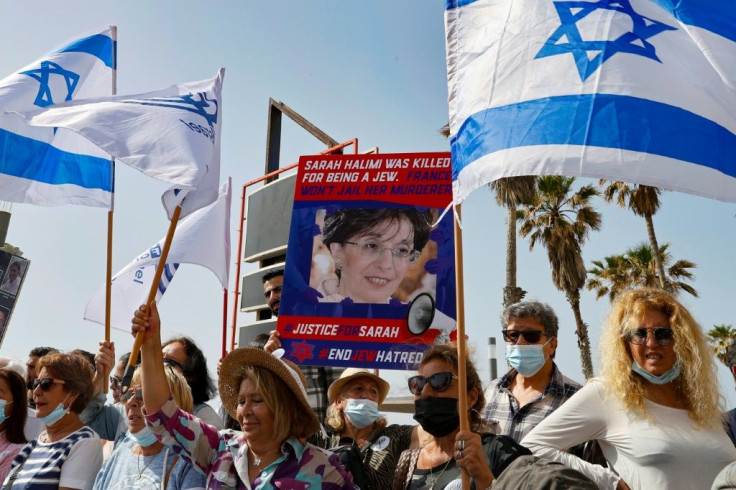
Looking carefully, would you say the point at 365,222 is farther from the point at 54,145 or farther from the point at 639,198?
the point at 639,198

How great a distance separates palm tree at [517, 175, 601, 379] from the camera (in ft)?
79.4

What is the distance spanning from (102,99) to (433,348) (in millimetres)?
2819

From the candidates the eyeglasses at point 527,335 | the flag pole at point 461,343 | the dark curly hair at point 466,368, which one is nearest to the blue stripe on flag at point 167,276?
the eyeglasses at point 527,335

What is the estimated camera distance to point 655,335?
140 inches

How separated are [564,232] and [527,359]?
20396 millimetres

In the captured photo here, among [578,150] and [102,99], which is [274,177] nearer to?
[102,99]

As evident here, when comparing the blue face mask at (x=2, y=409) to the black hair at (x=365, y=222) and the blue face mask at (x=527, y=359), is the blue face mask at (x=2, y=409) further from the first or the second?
the blue face mask at (x=527, y=359)

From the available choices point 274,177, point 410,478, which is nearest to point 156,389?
point 410,478

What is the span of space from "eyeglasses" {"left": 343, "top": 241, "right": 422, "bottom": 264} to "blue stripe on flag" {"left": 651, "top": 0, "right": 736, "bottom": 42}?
366 cm

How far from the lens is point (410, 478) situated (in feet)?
12.3

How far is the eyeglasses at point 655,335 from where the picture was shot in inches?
140

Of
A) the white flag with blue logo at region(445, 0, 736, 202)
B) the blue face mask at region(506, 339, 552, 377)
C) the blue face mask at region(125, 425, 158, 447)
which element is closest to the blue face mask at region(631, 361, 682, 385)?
the white flag with blue logo at region(445, 0, 736, 202)

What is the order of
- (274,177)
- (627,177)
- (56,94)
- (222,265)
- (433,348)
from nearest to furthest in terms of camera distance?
(627,177) → (433,348) → (56,94) → (222,265) → (274,177)

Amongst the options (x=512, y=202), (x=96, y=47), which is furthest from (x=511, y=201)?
A: (x=96, y=47)
